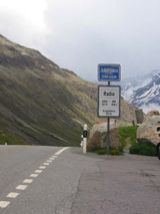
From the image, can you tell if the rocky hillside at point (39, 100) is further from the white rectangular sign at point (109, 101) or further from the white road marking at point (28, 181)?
the white road marking at point (28, 181)

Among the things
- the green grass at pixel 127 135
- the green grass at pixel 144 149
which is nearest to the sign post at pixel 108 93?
the green grass at pixel 144 149

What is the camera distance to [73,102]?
576 feet

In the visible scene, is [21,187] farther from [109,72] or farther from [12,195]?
[109,72]

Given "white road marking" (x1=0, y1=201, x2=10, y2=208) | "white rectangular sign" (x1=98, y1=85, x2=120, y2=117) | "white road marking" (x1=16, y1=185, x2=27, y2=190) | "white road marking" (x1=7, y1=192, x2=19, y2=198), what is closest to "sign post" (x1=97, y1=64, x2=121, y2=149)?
"white rectangular sign" (x1=98, y1=85, x2=120, y2=117)

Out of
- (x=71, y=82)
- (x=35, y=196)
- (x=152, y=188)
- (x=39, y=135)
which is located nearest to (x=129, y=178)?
(x=152, y=188)

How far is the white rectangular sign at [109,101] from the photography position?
27.2 metres

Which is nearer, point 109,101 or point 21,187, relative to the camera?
point 21,187

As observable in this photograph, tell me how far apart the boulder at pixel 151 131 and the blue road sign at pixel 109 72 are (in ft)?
12.7

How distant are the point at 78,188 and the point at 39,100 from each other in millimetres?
145784

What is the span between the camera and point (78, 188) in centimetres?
1405

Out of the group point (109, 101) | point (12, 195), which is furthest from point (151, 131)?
point (12, 195)

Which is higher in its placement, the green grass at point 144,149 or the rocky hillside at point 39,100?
the rocky hillside at point 39,100

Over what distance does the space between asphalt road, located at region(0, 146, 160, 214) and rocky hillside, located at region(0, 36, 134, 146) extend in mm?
95910

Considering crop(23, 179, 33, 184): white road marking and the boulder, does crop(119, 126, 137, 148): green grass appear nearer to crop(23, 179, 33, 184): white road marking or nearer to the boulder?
the boulder
